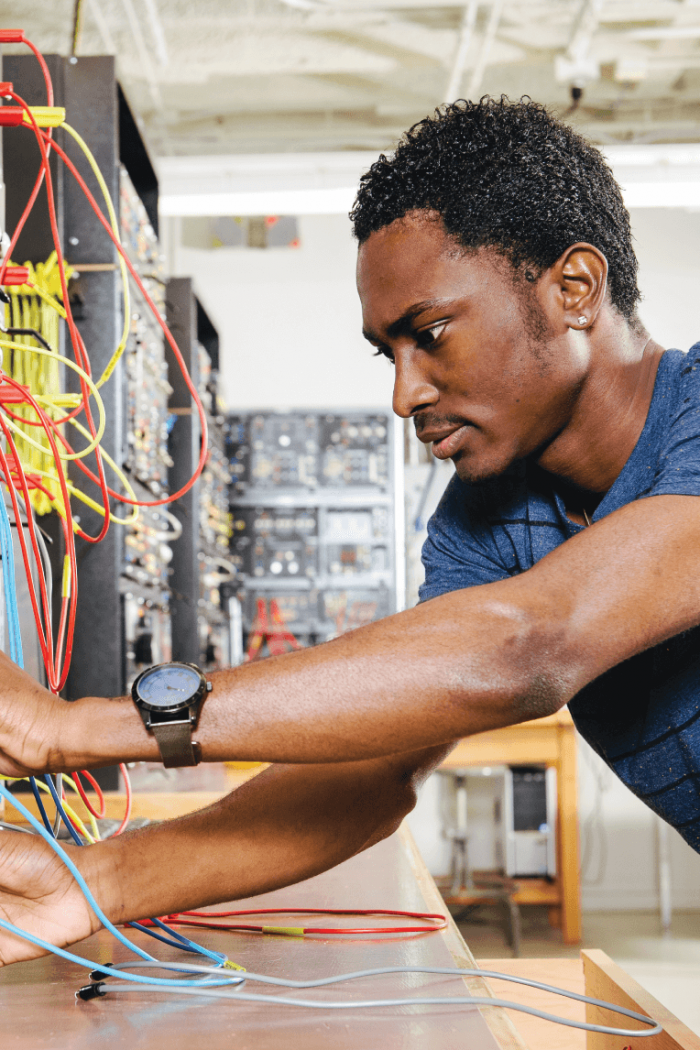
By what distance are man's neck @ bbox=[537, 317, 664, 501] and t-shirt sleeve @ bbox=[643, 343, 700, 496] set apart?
0.19 ft

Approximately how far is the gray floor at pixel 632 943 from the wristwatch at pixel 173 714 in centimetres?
300

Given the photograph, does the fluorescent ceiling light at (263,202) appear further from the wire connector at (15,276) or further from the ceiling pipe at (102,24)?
the wire connector at (15,276)

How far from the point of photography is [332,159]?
5.00 metres

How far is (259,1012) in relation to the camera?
72cm

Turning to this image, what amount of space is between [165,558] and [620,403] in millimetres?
2165

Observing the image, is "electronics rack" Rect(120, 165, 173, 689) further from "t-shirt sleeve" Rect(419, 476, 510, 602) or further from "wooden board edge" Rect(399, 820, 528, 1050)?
"t-shirt sleeve" Rect(419, 476, 510, 602)

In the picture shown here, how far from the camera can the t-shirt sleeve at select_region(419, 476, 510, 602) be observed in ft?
3.83

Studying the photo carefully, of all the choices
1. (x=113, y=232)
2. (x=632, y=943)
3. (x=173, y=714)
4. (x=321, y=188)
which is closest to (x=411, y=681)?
(x=173, y=714)

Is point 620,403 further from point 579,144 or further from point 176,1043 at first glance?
point 176,1043

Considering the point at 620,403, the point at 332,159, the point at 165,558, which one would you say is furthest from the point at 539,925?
the point at 620,403

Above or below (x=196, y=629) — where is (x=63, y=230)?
above

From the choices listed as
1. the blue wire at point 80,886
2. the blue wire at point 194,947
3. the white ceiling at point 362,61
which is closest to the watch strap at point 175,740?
the blue wire at point 80,886

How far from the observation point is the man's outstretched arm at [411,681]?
2.28ft

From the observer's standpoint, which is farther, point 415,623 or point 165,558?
point 165,558
